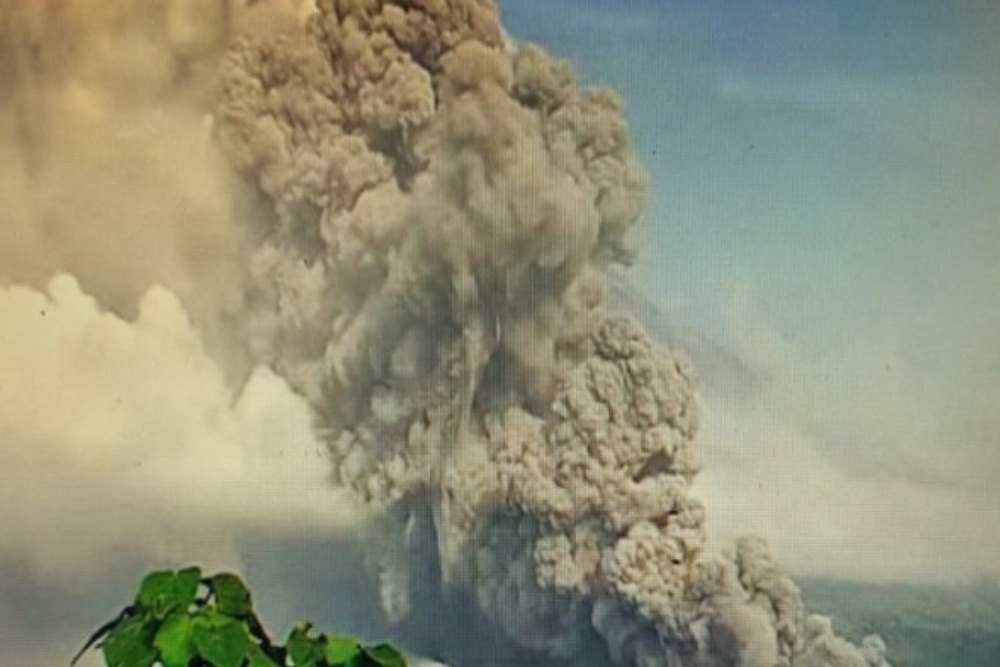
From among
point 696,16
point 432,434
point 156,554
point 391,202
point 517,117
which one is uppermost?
point 696,16

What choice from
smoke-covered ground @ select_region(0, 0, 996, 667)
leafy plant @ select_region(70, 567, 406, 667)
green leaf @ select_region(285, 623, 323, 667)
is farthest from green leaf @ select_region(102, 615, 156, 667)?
smoke-covered ground @ select_region(0, 0, 996, 667)

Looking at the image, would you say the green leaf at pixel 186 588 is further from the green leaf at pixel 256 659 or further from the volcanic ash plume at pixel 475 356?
the volcanic ash plume at pixel 475 356

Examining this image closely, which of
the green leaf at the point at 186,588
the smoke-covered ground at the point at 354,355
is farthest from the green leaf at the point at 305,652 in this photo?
the smoke-covered ground at the point at 354,355

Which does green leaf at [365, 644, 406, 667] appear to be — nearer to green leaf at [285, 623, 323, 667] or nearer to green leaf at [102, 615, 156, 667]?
green leaf at [285, 623, 323, 667]

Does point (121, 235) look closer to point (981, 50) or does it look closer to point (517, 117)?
point (517, 117)

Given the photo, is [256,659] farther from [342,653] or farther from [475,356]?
[475,356]

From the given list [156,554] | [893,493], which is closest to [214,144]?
[156,554]
